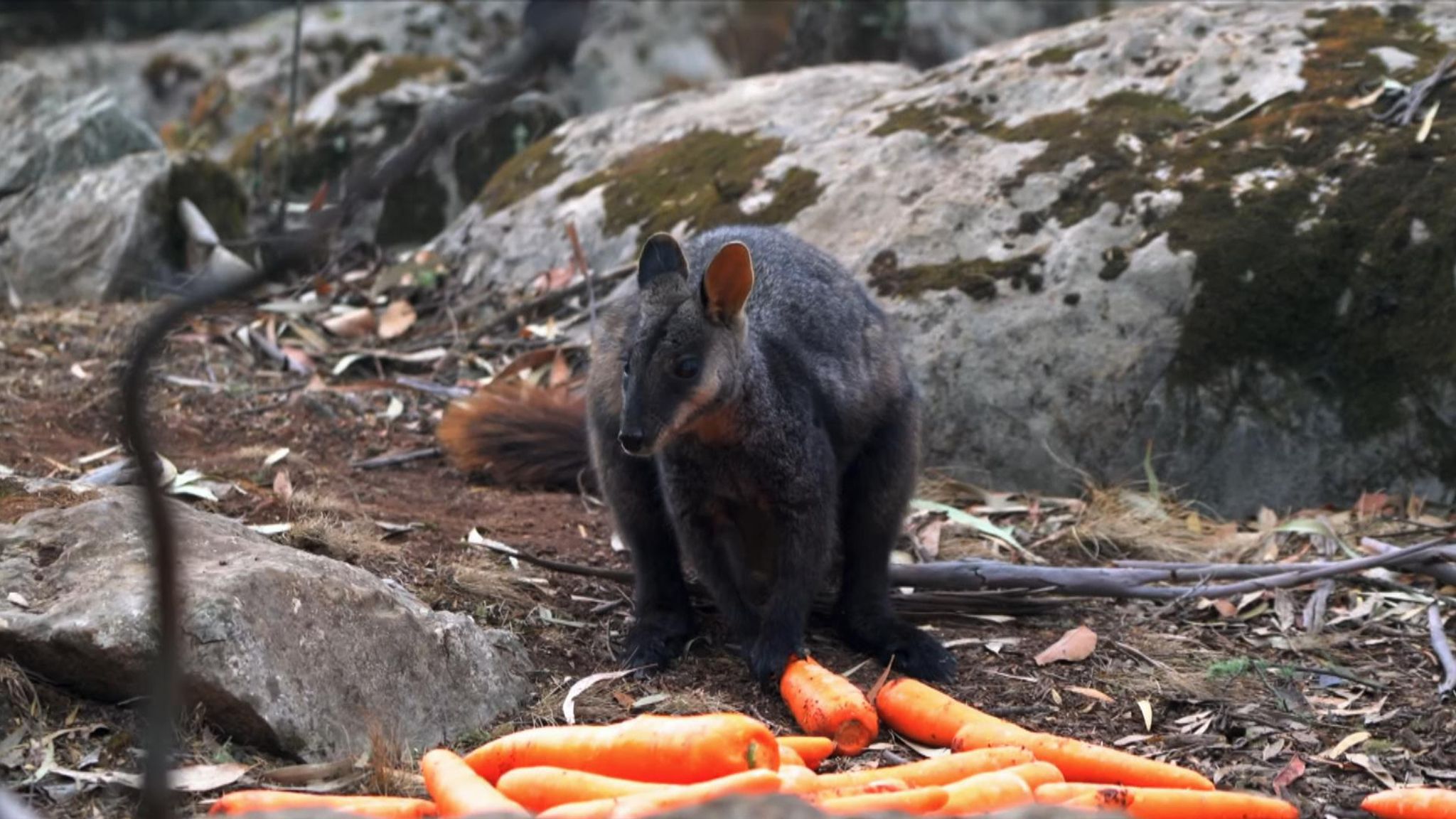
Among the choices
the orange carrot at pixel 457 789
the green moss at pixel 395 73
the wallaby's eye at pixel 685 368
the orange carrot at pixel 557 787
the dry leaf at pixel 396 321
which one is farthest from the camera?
the green moss at pixel 395 73

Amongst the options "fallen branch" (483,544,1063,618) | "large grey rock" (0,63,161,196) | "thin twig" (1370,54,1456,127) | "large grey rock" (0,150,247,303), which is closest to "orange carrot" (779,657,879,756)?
"fallen branch" (483,544,1063,618)

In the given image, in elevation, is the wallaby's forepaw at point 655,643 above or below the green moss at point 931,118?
below

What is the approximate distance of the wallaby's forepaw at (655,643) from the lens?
4738mm

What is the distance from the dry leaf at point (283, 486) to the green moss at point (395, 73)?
5296 millimetres

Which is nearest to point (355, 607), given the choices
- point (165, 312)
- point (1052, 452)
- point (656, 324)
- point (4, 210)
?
point (656, 324)

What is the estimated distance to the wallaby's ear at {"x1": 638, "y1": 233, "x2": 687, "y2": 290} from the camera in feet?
15.3

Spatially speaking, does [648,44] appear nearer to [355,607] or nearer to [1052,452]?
[1052,452]

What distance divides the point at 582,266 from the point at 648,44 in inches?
258

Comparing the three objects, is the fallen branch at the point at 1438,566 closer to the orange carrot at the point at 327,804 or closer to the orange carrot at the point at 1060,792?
the orange carrot at the point at 1060,792

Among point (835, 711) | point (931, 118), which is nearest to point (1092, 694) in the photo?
point (835, 711)

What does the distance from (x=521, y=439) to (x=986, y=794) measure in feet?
10.8

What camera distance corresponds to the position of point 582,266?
307 inches

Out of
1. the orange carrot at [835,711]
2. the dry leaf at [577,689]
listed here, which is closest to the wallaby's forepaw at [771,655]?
the orange carrot at [835,711]

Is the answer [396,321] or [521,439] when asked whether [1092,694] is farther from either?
[396,321]
